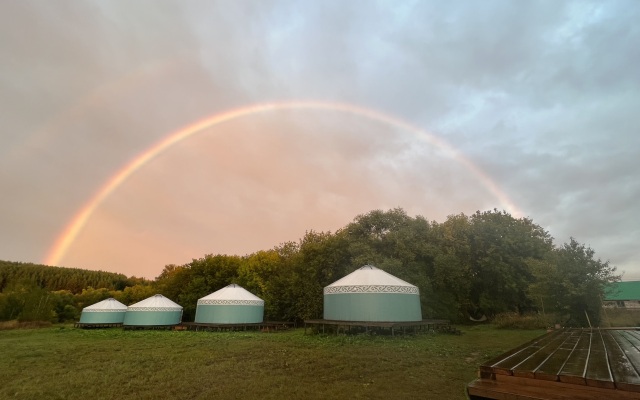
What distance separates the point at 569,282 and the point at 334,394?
1806 cm

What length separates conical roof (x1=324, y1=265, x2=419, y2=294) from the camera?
729 inches

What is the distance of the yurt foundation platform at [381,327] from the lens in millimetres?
16922

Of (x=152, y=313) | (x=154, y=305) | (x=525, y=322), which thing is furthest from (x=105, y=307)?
(x=525, y=322)

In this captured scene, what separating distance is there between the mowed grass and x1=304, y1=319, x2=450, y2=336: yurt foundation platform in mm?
2939

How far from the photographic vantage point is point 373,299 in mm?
18312

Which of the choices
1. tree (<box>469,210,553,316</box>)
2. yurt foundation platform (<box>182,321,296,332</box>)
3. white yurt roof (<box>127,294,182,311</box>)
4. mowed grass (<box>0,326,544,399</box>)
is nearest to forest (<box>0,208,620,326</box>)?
tree (<box>469,210,553,316</box>)

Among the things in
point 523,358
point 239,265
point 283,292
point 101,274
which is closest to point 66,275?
point 101,274

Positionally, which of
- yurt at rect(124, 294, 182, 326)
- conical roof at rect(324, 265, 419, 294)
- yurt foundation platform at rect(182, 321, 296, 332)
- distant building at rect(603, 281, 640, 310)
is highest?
conical roof at rect(324, 265, 419, 294)

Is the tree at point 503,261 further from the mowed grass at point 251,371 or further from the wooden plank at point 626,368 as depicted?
the wooden plank at point 626,368

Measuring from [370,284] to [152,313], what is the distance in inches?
852

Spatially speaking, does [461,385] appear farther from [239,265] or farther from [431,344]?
[239,265]

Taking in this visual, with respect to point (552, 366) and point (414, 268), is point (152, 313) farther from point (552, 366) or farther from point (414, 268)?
point (552, 366)

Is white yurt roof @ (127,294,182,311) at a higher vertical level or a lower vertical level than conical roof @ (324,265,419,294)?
lower

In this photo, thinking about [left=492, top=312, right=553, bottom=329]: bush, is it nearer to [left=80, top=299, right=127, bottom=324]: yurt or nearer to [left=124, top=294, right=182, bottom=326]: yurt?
[left=124, top=294, right=182, bottom=326]: yurt
